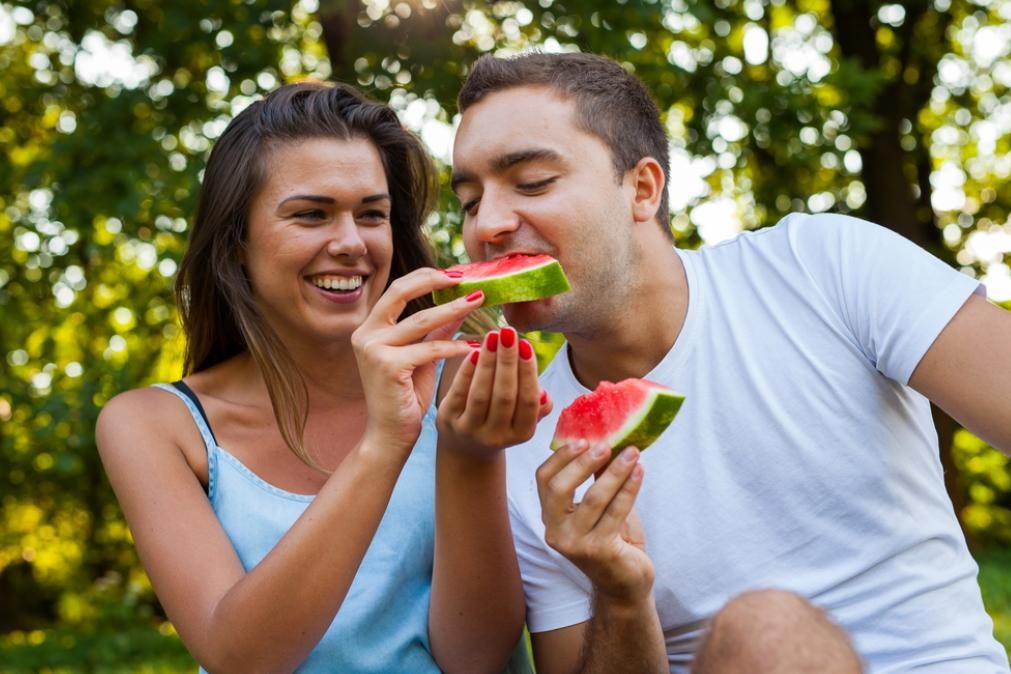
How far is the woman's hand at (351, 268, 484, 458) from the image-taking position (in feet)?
10.0

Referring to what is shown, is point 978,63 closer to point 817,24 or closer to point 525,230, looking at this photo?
point 817,24

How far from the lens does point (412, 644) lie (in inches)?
147

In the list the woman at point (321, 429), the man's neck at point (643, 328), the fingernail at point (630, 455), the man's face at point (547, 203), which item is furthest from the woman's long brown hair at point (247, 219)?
the fingernail at point (630, 455)

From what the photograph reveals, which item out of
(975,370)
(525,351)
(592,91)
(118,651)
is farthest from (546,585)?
(118,651)

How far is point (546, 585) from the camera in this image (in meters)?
3.69

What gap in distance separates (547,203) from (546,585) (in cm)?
122

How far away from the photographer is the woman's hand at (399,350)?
3062 millimetres

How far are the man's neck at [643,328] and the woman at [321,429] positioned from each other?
481mm

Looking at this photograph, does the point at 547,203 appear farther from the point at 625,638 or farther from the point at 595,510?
the point at 625,638

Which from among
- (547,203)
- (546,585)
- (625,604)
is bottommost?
(546,585)

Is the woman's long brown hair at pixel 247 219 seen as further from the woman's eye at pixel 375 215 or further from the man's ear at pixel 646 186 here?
the man's ear at pixel 646 186

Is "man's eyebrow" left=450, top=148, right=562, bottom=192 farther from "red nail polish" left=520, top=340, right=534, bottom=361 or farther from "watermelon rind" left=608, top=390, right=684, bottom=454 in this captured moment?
"watermelon rind" left=608, top=390, right=684, bottom=454

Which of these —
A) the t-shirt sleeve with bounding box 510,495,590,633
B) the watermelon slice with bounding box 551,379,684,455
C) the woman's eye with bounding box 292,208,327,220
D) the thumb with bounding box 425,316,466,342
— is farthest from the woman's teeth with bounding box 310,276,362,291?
the watermelon slice with bounding box 551,379,684,455

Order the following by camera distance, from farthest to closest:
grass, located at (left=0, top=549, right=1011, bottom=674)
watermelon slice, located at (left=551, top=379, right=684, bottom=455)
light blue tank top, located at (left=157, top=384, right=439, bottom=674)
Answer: grass, located at (left=0, top=549, right=1011, bottom=674) < light blue tank top, located at (left=157, top=384, right=439, bottom=674) < watermelon slice, located at (left=551, top=379, right=684, bottom=455)
